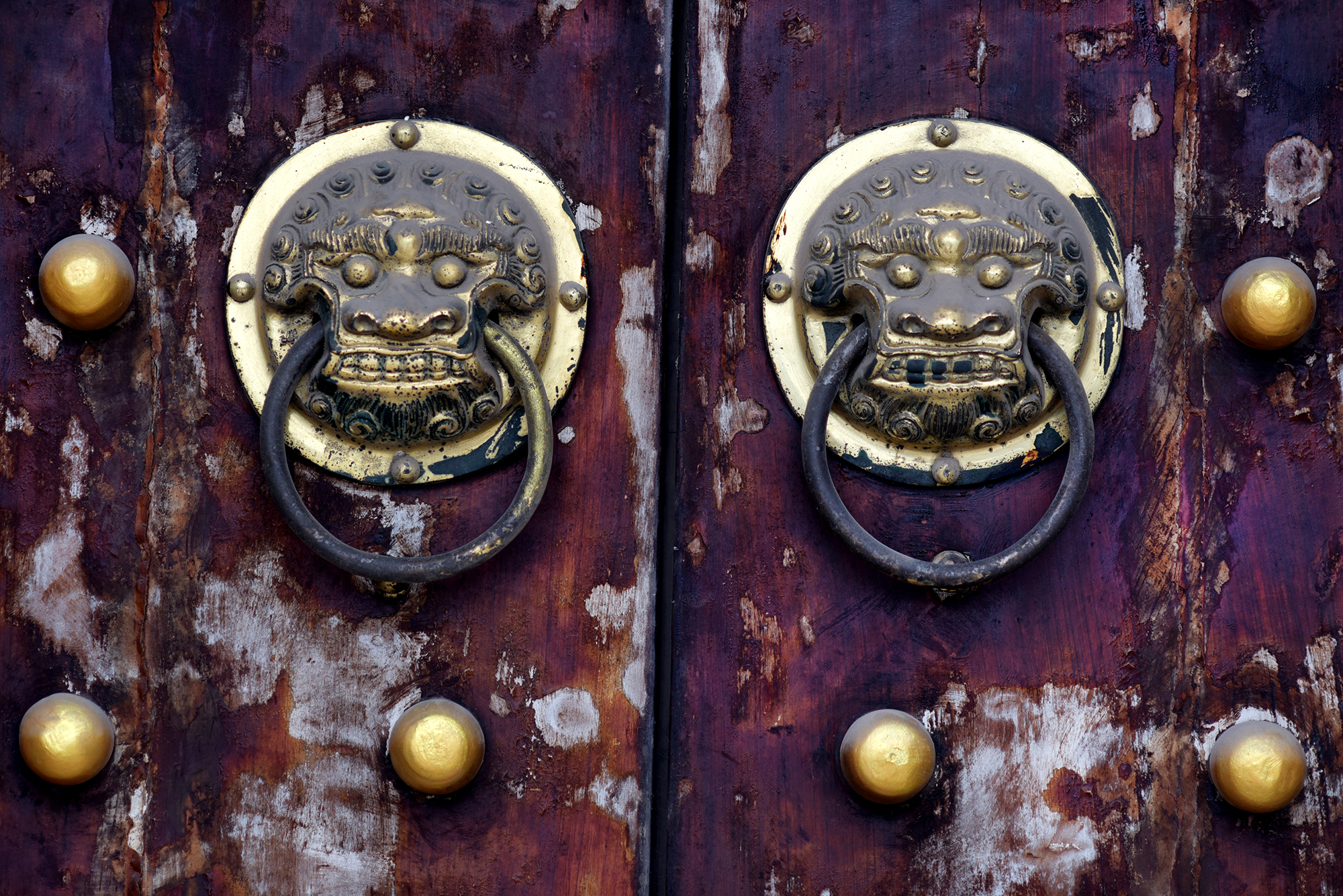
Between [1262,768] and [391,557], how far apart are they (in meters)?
0.45

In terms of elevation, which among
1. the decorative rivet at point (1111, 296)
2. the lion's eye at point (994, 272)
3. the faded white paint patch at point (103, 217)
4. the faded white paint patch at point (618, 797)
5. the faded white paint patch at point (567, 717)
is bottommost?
the faded white paint patch at point (618, 797)

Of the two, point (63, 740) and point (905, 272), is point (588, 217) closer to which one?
point (905, 272)

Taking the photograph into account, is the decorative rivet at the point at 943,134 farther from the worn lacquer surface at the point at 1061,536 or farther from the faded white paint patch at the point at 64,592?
the faded white paint patch at the point at 64,592

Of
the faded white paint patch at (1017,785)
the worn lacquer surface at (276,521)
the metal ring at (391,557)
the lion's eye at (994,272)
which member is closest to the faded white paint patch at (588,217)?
A: the worn lacquer surface at (276,521)

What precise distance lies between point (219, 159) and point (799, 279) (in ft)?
1.06

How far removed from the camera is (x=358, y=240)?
652 mm

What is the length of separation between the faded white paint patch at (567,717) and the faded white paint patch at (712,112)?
284 millimetres

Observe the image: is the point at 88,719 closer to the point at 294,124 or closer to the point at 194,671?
the point at 194,671

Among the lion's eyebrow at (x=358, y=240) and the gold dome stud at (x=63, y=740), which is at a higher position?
the lion's eyebrow at (x=358, y=240)

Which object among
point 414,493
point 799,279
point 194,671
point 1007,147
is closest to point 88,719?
point 194,671

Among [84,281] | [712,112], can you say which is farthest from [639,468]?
[84,281]

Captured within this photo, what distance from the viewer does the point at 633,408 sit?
70 centimetres

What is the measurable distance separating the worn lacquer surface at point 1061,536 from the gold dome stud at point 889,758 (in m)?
0.02

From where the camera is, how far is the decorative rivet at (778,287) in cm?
69
